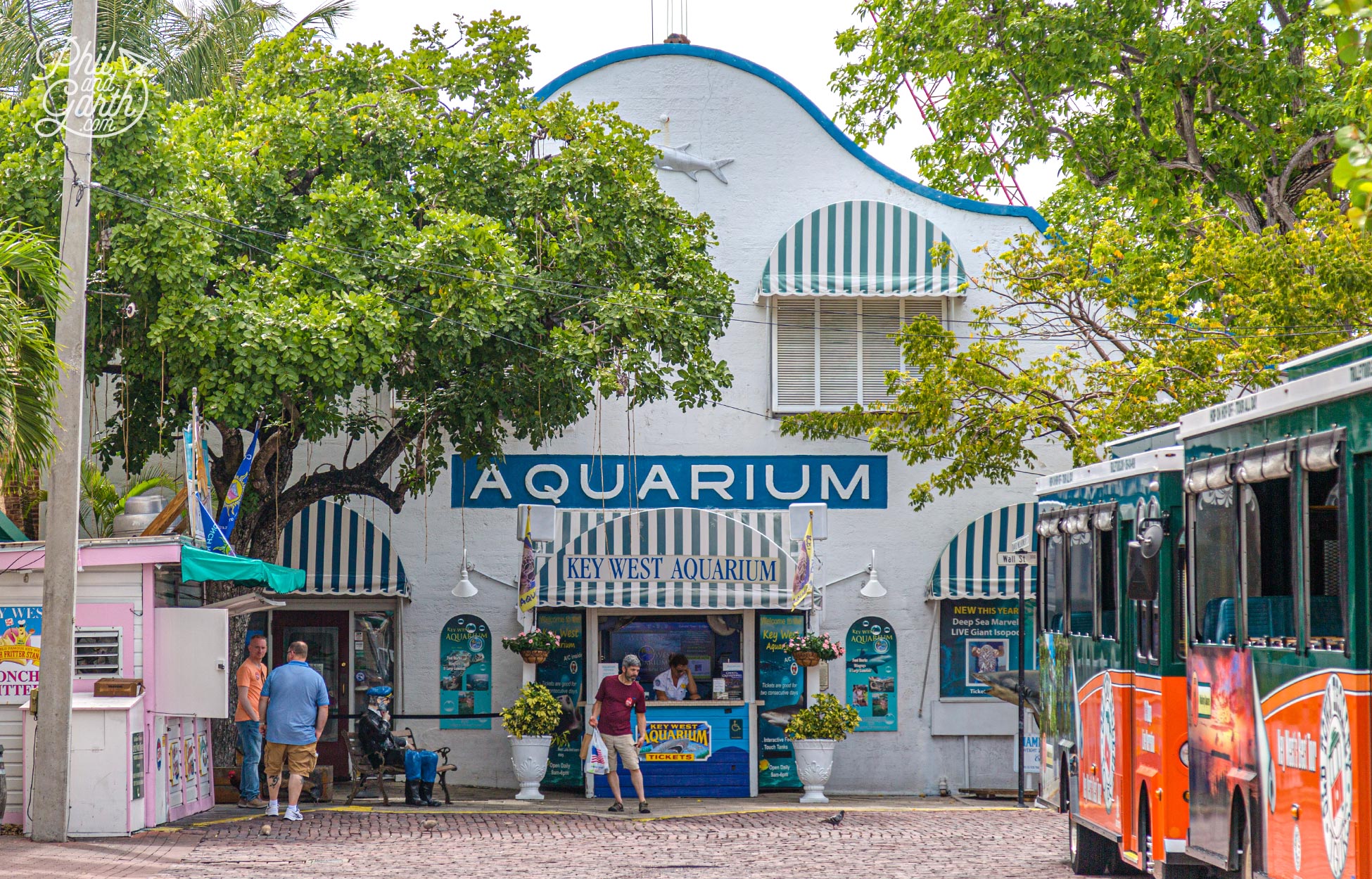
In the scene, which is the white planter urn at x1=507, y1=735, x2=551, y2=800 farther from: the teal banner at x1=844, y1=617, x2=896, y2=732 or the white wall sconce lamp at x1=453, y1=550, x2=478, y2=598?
the teal banner at x1=844, y1=617, x2=896, y2=732

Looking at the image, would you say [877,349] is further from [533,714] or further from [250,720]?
[250,720]

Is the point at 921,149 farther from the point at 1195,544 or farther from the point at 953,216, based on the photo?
the point at 1195,544

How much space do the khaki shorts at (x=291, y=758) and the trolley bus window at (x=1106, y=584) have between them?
27.1 ft

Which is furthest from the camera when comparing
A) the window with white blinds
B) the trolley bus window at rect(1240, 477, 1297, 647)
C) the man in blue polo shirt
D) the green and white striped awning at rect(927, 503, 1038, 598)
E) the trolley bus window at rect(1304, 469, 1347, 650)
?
the window with white blinds

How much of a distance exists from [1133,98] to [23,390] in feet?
48.6

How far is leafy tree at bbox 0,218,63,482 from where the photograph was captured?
12539 millimetres

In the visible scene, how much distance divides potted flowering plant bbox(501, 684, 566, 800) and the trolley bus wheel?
314 inches

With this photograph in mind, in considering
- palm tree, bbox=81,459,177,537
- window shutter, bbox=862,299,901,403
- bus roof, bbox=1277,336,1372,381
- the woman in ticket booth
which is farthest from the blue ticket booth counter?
bus roof, bbox=1277,336,1372,381

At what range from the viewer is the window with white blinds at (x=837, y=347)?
21984 mm

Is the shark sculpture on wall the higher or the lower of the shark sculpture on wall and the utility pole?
the higher

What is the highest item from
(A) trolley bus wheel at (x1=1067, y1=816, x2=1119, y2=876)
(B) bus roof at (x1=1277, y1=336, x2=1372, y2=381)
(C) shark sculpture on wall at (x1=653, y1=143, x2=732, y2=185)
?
(C) shark sculpture on wall at (x1=653, y1=143, x2=732, y2=185)

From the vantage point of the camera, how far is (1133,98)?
20.9 m

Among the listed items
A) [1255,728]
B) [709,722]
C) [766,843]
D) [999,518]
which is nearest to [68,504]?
[766,843]

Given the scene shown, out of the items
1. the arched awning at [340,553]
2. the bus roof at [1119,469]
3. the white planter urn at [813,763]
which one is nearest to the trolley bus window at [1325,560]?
the bus roof at [1119,469]
